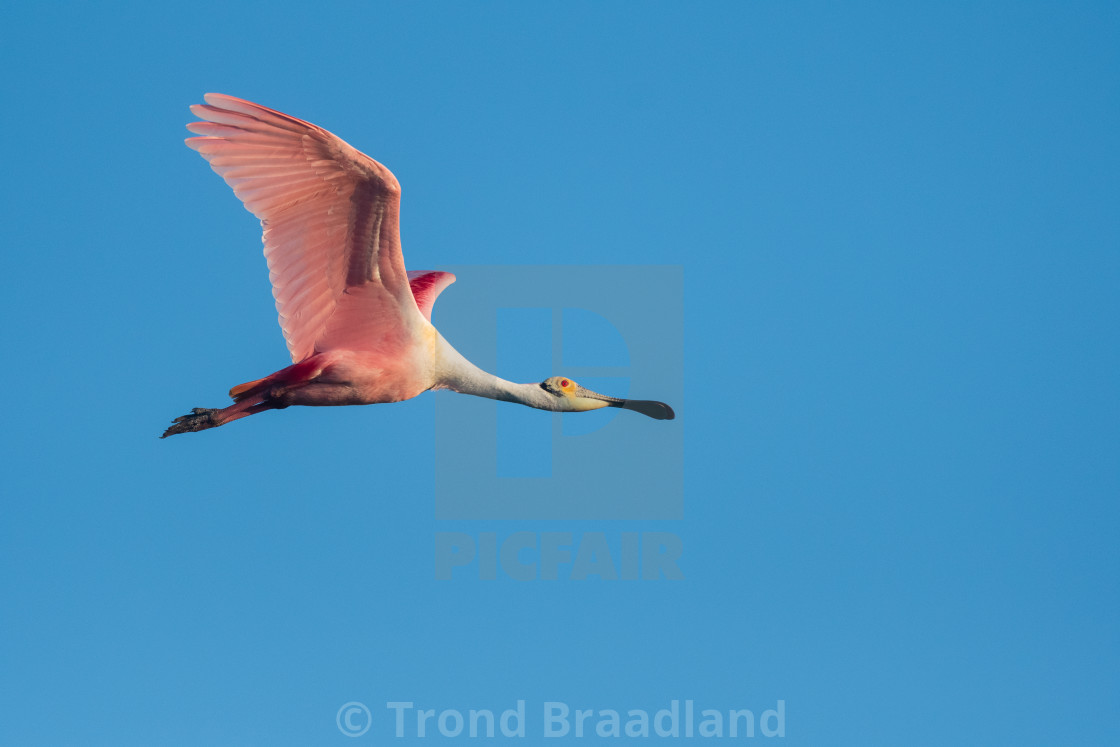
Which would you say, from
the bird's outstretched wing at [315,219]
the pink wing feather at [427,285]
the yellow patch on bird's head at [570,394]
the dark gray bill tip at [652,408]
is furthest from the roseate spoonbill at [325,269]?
the dark gray bill tip at [652,408]

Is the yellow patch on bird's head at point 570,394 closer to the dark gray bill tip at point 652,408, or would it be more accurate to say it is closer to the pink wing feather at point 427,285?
the dark gray bill tip at point 652,408

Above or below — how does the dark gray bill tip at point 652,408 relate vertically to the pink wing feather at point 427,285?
below

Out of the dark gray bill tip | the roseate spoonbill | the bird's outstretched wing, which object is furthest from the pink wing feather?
the dark gray bill tip

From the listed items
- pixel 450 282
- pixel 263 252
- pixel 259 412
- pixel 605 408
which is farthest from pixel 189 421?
pixel 605 408

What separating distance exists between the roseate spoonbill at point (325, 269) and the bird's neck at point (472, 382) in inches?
0.5

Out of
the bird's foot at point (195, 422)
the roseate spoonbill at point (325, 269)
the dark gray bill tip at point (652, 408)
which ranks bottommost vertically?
the bird's foot at point (195, 422)

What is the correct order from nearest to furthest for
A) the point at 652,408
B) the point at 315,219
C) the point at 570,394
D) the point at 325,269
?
the point at 315,219, the point at 325,269, the point at 570,394, the point at 652,408

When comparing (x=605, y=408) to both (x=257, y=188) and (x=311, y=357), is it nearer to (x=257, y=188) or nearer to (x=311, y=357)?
(x=311, y=357)

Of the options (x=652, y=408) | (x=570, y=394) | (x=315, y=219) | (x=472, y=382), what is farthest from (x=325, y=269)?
(x=652, y=408)

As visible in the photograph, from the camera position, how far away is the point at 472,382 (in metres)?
13.2

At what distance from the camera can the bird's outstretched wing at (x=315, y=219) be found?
37.6 ft

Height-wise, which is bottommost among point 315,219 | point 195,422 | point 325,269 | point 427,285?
point 195,422

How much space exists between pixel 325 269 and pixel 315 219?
1.81ft

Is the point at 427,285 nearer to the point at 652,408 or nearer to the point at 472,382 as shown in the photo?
the point at 472,382
